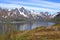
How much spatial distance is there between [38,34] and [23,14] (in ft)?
1.78

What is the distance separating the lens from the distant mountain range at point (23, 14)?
3252mm

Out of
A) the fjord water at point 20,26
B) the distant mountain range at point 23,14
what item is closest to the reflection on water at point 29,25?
the fjord water at point 20,26

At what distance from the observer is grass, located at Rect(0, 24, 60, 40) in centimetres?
308

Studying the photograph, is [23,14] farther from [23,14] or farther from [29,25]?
[29,25]

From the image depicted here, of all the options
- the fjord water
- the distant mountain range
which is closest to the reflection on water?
the fjord water

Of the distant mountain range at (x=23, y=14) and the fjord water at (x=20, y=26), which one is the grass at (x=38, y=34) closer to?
the fjord water at (x=20, y=26)

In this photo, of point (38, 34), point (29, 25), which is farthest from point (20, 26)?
point (38, 34)

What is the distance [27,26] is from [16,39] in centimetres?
37

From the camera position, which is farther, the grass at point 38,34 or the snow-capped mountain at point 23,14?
the snow-capped mountain at point 23,14

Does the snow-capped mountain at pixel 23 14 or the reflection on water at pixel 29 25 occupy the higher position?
the snow-capped mountain at pixel 23 14

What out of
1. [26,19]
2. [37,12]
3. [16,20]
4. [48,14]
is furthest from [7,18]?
[48,14]

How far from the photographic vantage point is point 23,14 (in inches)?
130

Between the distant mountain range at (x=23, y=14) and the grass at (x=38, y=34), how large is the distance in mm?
241

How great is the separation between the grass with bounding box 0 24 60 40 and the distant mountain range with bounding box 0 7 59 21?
0.79 feet
